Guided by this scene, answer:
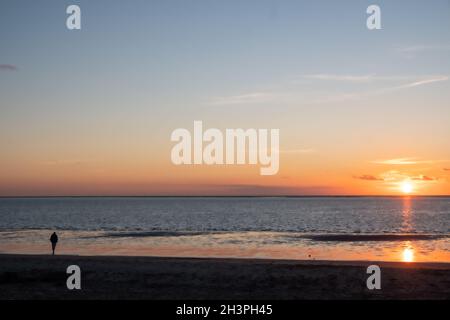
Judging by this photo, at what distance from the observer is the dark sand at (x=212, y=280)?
21.2 metres

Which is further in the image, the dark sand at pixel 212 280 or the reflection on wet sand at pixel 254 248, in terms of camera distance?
the reflection on wet sand at pixel 254 248

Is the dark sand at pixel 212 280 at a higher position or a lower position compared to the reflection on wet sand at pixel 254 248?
higher

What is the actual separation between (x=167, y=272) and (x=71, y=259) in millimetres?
8422

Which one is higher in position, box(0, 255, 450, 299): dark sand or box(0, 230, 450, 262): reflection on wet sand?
box(0, 255, 450, 299): dark sand

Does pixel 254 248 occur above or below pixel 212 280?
below

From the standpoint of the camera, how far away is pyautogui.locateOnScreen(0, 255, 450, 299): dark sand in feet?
69.7

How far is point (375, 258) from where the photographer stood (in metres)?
37.2

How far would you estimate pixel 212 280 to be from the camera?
80.8 ft

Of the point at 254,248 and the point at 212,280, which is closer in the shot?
the point at 212,280

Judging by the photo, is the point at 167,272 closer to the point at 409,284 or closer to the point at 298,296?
the point at 298,296

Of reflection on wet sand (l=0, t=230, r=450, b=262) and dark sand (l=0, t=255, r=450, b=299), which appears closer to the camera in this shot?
dark sand (l=0, t=255, r=450, b=299)

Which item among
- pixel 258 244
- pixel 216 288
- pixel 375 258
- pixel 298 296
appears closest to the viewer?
pixel 298 296
